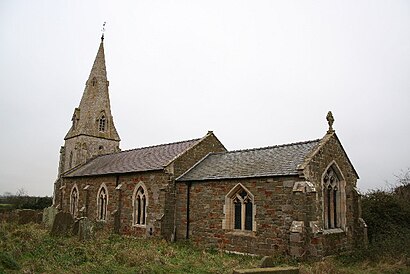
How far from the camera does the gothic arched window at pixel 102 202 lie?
2662cm

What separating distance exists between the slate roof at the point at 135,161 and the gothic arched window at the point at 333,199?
944cm

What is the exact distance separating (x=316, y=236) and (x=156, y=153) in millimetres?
15046

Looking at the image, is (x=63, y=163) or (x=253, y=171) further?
(x=63, y=163)

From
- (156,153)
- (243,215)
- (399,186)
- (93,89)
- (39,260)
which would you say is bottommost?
(39,260)

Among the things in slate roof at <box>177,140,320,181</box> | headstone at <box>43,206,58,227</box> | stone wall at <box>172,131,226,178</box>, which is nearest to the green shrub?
slate roof at <box>177,140,320,181</box>

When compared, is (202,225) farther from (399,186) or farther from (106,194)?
(399,186)

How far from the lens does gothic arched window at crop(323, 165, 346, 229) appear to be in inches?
685

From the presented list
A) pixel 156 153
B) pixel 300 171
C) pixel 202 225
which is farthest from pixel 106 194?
pixel 300 171

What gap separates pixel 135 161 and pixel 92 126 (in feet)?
42.6

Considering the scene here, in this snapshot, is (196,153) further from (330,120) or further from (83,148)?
(83,148)

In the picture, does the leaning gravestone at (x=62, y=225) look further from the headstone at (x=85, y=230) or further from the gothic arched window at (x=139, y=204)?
the gothic arched window at (x=139, y=204)

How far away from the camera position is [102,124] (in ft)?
126

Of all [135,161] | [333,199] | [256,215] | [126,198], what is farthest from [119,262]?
[135,161]

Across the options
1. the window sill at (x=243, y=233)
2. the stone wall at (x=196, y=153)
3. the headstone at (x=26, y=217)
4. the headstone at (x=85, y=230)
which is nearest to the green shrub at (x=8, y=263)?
the headstone at (x=85, y=230)
